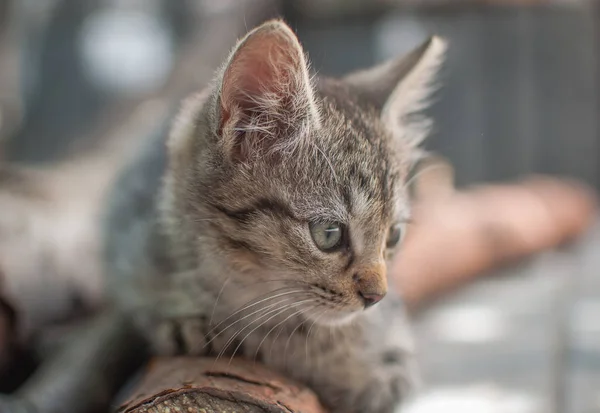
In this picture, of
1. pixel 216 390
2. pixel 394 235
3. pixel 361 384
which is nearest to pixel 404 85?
pixel 394 235

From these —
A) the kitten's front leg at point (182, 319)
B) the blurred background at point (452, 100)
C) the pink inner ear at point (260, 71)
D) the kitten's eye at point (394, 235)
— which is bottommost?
the kitten's front leg at point (182, 319)

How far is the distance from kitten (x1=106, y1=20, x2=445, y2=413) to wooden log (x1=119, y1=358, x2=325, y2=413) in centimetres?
8

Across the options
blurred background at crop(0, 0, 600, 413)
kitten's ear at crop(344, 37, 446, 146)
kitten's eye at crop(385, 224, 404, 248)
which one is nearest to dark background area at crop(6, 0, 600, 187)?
blurred background at crop(0, 0, 600, 413)

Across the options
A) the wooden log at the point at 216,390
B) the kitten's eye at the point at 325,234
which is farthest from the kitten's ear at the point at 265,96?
the wooden log at the point at 216,390

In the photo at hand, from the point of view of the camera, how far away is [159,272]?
175 cm

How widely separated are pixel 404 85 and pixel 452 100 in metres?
2.70

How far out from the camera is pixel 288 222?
1.46 metres

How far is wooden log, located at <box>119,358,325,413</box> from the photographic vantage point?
1.29m

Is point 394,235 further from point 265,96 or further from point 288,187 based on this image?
point 265,96

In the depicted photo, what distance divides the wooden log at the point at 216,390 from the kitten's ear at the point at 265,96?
45cm

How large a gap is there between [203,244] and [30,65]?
3527 mm

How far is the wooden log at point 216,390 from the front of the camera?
129cm

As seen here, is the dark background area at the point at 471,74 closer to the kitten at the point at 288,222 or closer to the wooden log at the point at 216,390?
the kitten at the point at 288,222

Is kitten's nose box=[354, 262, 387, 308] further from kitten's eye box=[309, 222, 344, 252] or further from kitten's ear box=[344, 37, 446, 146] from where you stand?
kitten's ear box=[344, 37, 446, 146]
